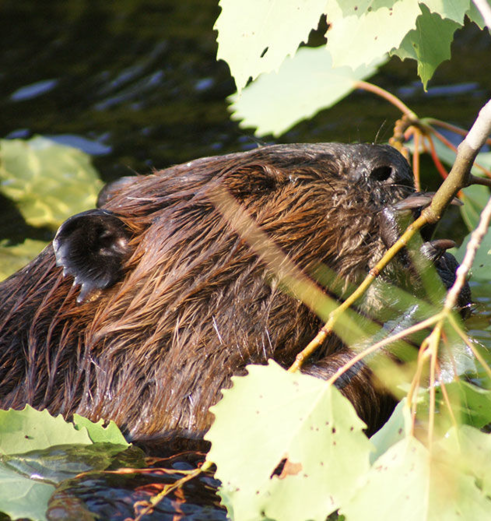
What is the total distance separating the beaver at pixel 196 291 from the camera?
Answer: 237cm

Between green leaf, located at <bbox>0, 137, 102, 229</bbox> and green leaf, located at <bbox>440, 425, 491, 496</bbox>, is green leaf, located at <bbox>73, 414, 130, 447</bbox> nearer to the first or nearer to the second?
green leaf, located at <bbox>440, 425, 491, 496</bbox>

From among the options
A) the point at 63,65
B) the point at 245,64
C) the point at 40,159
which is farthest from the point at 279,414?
the point at 63,65

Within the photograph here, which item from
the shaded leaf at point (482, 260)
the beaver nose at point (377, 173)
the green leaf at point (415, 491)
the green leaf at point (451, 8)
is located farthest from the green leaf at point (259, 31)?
the shaded leaf at point (482, 260)

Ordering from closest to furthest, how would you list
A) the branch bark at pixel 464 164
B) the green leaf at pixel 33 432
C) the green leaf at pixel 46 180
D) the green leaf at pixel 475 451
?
the green leaf at pixel 475 451
the branch bark at pixel 464 164
the green leaf at pixel 33 432
the green leaf at pixel 46 180

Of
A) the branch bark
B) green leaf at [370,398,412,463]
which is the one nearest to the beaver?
the branch bark

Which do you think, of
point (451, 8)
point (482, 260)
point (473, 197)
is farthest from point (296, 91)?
point (451, 8)

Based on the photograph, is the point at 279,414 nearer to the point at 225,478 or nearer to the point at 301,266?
the point at 225,478

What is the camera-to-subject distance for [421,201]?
2.25 metres

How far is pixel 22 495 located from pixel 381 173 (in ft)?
4.34

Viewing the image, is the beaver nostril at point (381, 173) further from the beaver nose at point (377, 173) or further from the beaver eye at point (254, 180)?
the beaver eye at point (254, 180)

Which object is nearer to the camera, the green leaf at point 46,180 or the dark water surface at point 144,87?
the green leaf at point 46,180

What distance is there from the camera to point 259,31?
1.89 m

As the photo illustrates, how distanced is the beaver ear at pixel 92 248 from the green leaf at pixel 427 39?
0.91 metres

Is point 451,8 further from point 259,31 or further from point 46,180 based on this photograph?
point 46,180
